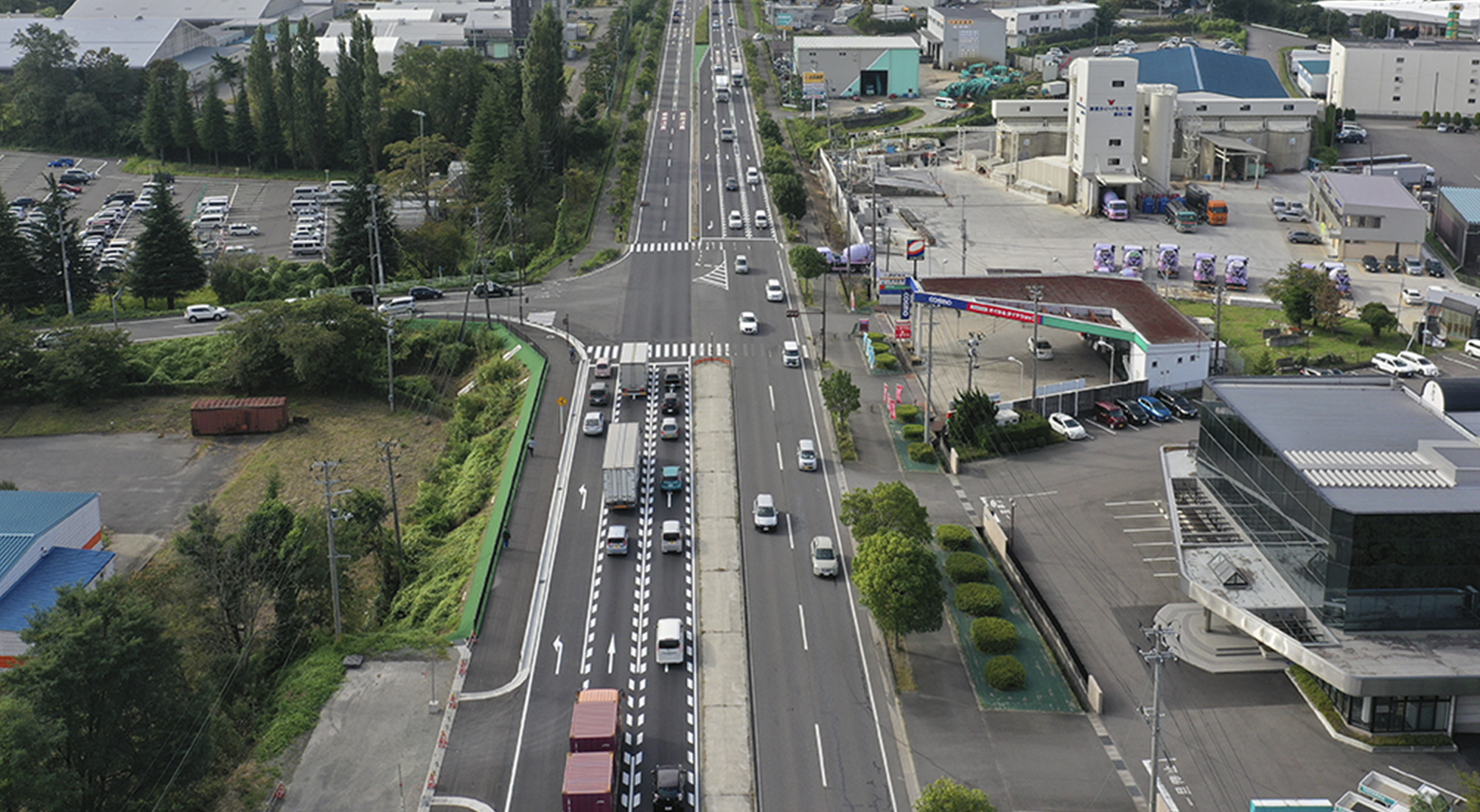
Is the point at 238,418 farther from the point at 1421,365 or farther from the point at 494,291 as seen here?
the point at 1421,365

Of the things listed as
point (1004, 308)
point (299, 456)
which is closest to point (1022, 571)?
point (1004, 308)

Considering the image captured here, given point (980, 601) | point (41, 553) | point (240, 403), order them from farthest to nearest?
1. point (240, 403)
2. point (41, 553)
3. point (980, 601)

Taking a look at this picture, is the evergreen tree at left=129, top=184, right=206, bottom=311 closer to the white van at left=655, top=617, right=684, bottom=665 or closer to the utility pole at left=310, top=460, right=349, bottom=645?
the utility pole at left=310, top=460, right=349, bottom=645

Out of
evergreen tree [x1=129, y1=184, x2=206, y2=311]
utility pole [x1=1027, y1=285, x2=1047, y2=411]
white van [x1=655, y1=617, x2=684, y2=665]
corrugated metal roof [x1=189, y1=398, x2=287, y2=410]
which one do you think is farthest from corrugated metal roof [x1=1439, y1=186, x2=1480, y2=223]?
evergreen tree [x1=129, y1=184, x2=206, y2=311]

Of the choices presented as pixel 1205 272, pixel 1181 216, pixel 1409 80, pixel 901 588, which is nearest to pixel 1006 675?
pixel 901 588

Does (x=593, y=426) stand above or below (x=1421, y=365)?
below

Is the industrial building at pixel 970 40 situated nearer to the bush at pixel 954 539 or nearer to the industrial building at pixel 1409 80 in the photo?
the industrial building at pixel 1409 80

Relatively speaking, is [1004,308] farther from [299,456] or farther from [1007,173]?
[1007,173]
